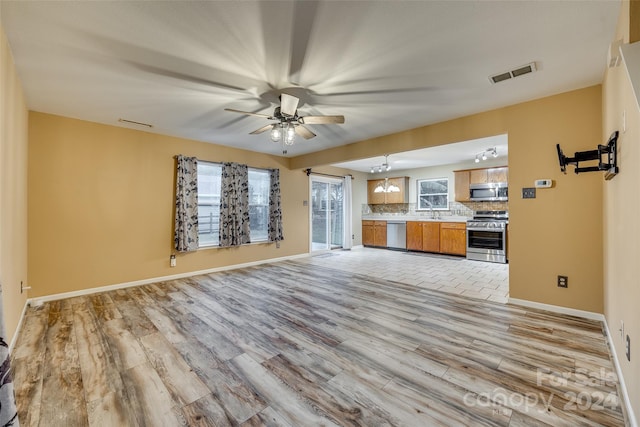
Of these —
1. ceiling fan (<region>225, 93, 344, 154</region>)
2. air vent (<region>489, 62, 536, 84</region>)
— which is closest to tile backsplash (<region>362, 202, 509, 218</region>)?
air vent (<region>489, 62, 536, 84</region>)

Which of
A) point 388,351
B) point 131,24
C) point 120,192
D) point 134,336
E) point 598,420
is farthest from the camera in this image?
point 120,192

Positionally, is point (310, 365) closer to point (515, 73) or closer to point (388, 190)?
point (515, 73)

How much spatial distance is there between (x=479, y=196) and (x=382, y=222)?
2622mm

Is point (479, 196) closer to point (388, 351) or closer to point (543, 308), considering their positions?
point (543, 308)

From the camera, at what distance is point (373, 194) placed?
8.50 m

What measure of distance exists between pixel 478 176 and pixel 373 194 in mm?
2974

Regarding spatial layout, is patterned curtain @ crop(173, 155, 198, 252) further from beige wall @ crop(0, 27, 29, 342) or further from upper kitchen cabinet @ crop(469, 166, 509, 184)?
upper kitchen cabinet @ crop(469, 166, 509, 184)

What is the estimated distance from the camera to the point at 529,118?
3.09 metres

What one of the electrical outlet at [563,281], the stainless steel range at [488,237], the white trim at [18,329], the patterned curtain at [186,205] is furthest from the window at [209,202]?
the stainless steel range at [488,237]

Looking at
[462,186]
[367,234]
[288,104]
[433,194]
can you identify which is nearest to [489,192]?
[462,186]

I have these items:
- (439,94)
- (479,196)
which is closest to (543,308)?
(439,94)

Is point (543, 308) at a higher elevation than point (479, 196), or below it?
below

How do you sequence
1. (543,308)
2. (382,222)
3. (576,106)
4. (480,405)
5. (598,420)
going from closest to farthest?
(598,420)
(480,405)
(576,106)
(543,308)
(382,222)

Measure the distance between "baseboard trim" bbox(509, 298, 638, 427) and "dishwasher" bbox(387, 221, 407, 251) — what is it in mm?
4295
